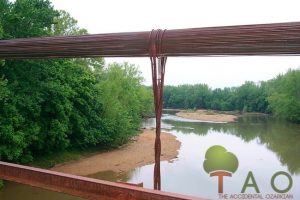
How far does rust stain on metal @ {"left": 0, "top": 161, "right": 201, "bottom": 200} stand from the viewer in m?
1.02

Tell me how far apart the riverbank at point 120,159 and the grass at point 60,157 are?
0.24 m

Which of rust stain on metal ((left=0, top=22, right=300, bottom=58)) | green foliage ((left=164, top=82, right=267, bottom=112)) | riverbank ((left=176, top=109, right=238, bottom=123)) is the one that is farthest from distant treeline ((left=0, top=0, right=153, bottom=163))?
green foliage ((left=164, top=82, right=267, bottom=112))

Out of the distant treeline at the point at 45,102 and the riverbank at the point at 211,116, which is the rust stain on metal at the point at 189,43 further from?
the riverbank at the point at 211,116

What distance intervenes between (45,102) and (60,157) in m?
3.36

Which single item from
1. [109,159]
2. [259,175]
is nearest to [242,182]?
[259,175]

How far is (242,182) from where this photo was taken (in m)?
11.2

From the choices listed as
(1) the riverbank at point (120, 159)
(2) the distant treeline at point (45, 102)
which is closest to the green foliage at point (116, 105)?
(2) the distant treeline at point (45, 102)

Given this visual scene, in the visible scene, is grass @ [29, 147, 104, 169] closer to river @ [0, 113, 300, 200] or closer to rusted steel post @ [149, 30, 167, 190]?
river @ [0, 113, 300, 200]

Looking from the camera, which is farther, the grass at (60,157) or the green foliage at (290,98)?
the green foliage at (290,98)

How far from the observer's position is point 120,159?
1577 cm

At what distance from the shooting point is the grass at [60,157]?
12828 millimetres

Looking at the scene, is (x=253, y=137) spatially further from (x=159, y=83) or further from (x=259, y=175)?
(x=159, y=83)

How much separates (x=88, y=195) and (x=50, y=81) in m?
10.4

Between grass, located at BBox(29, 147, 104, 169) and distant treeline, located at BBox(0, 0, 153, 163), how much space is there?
9.7 inches
